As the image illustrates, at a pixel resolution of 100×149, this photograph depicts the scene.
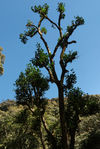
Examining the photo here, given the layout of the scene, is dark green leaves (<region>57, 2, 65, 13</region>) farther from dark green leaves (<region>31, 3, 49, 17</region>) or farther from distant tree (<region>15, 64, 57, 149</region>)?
distant tree (<region>15, 64, 57, 149</region>)

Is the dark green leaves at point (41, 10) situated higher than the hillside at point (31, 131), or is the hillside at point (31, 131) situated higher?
the dark green leaves at point (41, 10)

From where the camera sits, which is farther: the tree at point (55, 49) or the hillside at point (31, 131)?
the hillside at point (31, 131)

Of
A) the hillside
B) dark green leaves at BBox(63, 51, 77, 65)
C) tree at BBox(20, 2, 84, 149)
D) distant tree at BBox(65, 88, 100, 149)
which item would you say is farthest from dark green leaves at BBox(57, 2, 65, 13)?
the hillside

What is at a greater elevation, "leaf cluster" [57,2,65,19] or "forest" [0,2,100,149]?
"leaf cluster" [57,2,65,19]

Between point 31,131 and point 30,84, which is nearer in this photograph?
point 30,84

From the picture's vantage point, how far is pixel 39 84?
16.3 metres

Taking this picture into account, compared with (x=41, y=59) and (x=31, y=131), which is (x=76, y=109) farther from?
(x=31, y=131)

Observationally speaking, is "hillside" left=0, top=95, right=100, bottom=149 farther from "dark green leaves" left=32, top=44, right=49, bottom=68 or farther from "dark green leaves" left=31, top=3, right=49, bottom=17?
"dark green leaves" left=31, top=3, right=49, bottom=17

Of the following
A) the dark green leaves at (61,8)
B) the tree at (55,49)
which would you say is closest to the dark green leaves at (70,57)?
the tree at (55,49)

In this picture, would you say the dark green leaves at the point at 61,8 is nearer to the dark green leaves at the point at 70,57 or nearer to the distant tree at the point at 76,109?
the dark green leaves at the point at 70,57

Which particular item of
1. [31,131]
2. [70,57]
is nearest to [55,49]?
[70,57]

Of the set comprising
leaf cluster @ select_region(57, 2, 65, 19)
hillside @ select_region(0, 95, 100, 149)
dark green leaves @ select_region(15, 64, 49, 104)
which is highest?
leaf cluster @ select_region(57, 2, 65, 19)

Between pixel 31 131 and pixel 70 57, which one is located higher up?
pixel 70 57

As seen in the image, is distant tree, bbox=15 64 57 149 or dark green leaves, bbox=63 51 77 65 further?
distant tree, bbox=15 64 57 149
